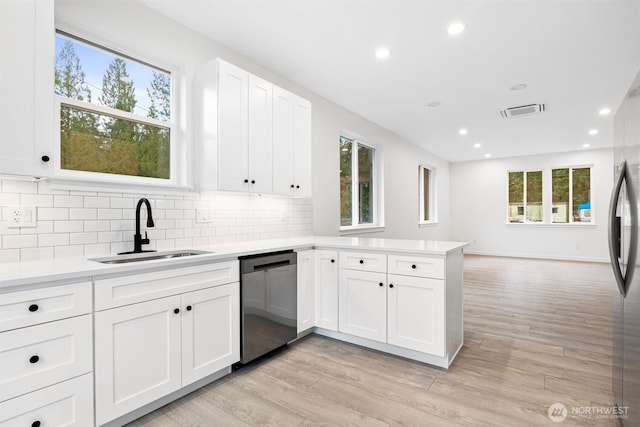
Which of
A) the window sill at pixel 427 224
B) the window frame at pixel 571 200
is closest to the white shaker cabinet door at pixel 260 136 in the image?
the window sill at pixel 427 224

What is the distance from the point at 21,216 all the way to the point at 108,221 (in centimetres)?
44

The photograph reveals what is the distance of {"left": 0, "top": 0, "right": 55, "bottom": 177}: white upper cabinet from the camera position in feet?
5.13

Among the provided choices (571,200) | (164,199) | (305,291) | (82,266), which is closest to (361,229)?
(305,291)

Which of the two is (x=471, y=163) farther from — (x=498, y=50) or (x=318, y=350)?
(x=318, y=350)

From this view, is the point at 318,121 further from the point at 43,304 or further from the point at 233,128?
the point at 43,304

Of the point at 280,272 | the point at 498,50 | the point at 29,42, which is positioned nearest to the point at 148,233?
the point at 280,272

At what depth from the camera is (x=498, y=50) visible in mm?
3074

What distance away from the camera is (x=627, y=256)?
1.54 metres

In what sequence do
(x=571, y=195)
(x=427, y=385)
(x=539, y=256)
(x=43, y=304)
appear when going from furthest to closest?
(x=539, y=256) < (x=571, y=195) < (x=427, y=385) < (x=43, y=304)

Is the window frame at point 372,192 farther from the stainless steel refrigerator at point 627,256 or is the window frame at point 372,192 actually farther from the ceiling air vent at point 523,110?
the stainless steel refrigerator at point 627,256

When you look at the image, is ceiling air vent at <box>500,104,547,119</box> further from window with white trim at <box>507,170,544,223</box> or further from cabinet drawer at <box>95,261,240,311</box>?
cabinet drawer at <box>95,261,240,311</box>

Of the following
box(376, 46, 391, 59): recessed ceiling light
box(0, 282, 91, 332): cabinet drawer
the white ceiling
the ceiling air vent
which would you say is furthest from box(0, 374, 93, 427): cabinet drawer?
the ceiling air vent

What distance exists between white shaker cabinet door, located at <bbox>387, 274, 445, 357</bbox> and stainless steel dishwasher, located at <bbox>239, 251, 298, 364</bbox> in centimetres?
81

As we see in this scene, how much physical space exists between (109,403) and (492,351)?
2.71 m
